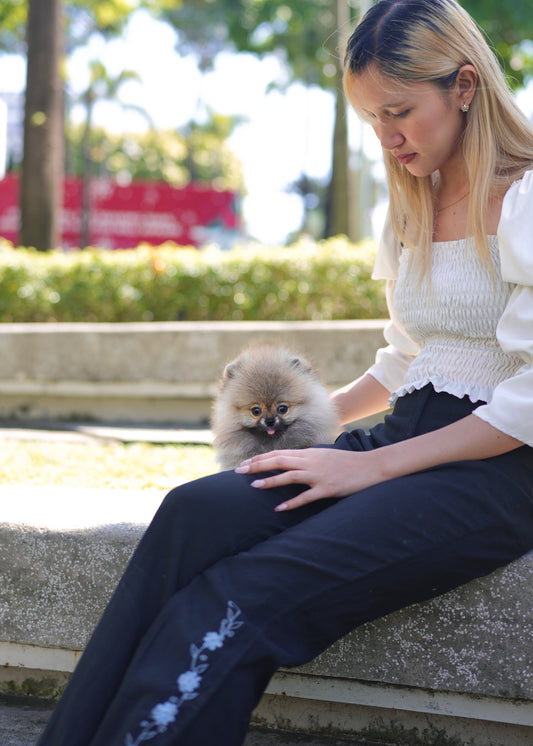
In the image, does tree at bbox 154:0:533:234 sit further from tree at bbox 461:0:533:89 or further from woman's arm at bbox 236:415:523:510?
woman's arm at bbox 236:415:523:510

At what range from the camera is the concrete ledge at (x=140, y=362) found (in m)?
5.66

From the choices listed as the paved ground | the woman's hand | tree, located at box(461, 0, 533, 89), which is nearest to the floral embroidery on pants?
the woman's hand

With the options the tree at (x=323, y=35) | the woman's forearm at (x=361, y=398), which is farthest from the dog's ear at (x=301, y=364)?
the tree at (x=323, y=35)

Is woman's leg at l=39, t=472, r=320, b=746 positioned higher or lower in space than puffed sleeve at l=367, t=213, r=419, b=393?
lower

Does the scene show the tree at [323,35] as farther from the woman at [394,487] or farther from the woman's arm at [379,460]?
the woman's arm at [379,460]

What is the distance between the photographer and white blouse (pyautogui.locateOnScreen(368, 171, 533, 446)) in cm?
189

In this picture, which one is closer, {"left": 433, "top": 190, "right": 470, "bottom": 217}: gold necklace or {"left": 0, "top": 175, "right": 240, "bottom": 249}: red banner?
{"left": 433, "top": 190, "right": 470, "bottom": 217}: gold necklace

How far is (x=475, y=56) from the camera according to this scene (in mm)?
2127

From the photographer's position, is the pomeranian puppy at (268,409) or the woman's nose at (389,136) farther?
the pomeranian puppy at (268,409)

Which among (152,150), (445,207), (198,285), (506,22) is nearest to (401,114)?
(445,207)

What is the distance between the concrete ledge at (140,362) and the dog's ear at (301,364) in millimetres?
2320

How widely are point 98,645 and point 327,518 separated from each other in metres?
0.59


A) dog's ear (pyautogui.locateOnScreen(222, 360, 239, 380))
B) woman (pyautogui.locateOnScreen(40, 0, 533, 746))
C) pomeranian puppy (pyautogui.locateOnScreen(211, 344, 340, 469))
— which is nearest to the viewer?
woman (pyautogui.locateOnScreen(40, 0, 533, 746))

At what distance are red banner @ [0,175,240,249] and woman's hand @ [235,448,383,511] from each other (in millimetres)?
23690
